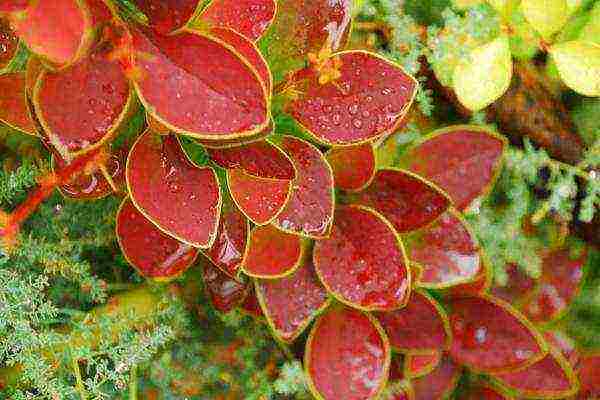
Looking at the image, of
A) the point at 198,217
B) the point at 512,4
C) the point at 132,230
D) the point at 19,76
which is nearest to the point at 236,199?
the point at 198,217

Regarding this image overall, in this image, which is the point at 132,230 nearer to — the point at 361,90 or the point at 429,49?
the point at 361,90

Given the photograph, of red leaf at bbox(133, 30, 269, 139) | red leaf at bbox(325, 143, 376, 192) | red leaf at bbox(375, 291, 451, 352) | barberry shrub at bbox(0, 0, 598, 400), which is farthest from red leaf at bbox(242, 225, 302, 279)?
red leaf at bbox(133, 30, 269, 139)

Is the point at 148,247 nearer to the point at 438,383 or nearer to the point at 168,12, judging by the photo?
the point at 168,12

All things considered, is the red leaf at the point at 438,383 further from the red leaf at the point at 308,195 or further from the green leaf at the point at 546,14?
the green leaf at the point at 546,14

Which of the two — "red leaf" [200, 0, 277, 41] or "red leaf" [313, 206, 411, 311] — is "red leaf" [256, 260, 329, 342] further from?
"red leaf" [200, 0, 277, 41]

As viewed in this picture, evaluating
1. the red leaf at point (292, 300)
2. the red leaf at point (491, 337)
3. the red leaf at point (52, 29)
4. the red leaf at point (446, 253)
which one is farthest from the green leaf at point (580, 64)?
the red leaf at point (52, 29)
